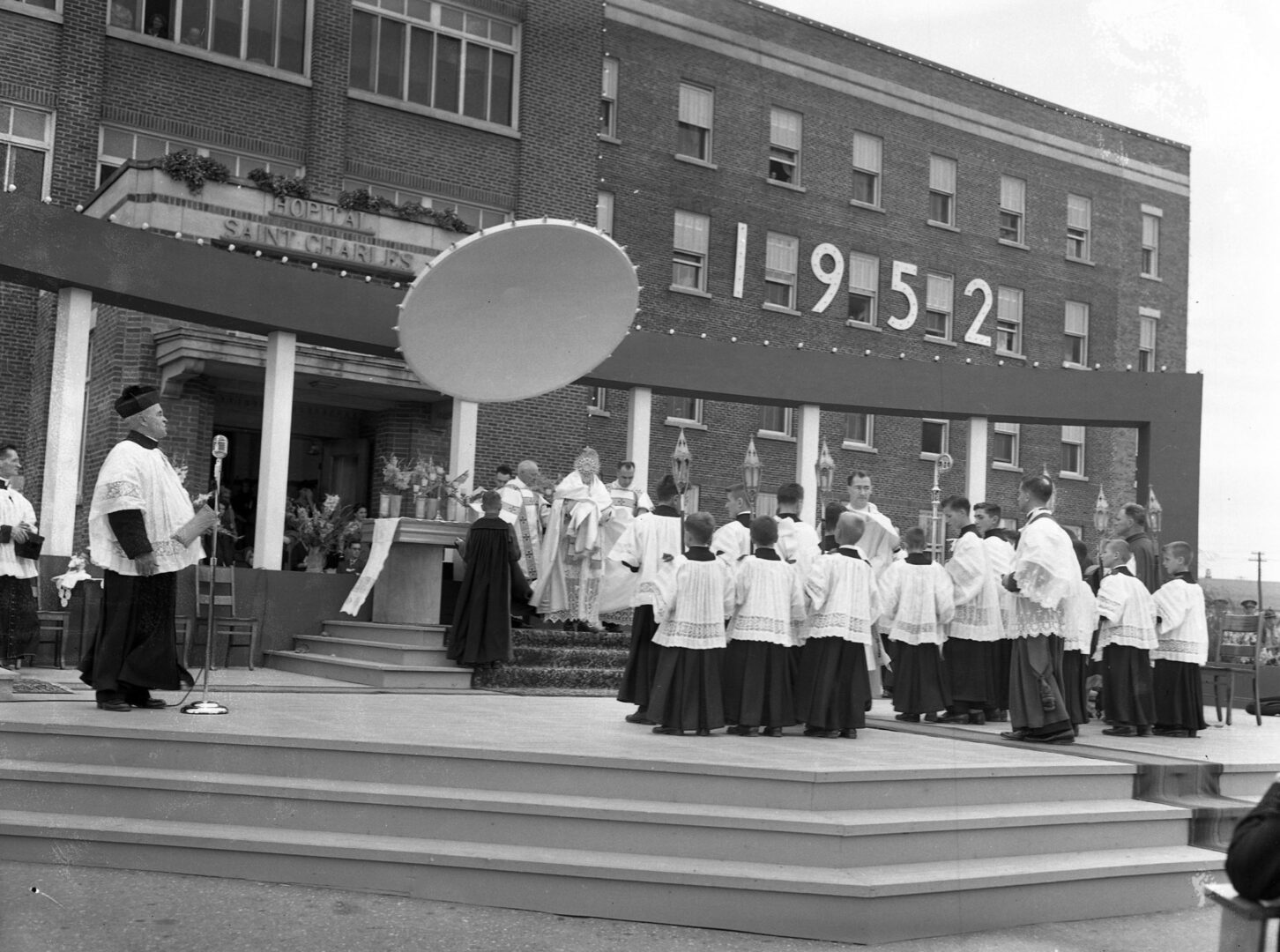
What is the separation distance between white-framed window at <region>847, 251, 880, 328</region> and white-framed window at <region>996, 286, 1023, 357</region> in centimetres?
385

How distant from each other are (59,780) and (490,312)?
781 centimetres

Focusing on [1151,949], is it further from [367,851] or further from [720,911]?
[367,851]

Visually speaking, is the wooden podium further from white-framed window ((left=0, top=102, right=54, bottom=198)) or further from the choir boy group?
white-framed window ((left=0, top=102, right=54, bottom=198))

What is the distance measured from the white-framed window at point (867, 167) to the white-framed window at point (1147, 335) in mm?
→ 10241

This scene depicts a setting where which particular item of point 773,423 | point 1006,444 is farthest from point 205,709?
point 1006,444

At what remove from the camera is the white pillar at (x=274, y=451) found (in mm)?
15188

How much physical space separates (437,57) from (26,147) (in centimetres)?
675

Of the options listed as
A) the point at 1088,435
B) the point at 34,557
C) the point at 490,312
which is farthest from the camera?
the point at 1088,435

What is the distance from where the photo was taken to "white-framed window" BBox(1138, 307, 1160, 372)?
37.3 m

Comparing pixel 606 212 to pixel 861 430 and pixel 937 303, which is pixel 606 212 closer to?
pixel 861 430

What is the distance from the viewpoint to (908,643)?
11414 millimetres

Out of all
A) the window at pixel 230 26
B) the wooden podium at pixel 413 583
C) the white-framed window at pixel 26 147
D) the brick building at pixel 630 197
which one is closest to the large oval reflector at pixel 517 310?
the wooden podium at pixel 413 583

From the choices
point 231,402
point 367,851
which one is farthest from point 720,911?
point 231,402

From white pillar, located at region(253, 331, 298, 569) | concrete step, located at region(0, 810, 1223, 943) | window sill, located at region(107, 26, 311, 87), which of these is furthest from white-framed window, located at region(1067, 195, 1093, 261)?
concrete step, located at region(0, 810, 1223, 943)
